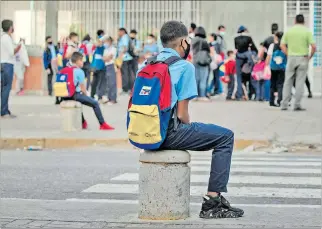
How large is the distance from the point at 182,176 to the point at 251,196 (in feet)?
7.92

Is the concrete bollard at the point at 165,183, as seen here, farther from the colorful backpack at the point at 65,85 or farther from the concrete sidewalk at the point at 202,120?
the colorful backpack at the point at 65,85

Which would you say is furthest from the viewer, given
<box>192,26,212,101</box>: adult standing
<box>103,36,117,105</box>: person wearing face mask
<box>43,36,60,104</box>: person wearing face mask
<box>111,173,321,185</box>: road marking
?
<box>43,36,60,104</box>: person wearing face mask

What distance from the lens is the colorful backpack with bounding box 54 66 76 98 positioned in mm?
17203

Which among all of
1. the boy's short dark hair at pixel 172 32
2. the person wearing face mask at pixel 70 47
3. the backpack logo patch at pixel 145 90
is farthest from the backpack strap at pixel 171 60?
the person wearing face mask at pixel 70 47

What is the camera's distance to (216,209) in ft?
26.8

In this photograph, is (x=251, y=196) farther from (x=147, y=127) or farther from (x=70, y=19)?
(x=70, y=19)

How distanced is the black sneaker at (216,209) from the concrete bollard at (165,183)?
0.28 m

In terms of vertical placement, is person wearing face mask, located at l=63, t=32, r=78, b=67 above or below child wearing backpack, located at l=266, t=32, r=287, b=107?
above

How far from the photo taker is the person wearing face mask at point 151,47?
28.1 metres

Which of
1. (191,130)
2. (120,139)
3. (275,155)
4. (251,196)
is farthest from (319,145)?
(191,130)

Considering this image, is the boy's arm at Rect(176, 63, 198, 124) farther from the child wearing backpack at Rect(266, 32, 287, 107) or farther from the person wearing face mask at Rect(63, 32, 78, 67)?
the person wearing face mask at Rect(63, 32, 78, 67)

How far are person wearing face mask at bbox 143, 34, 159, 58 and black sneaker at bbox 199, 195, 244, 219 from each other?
A: 19728 millimetres

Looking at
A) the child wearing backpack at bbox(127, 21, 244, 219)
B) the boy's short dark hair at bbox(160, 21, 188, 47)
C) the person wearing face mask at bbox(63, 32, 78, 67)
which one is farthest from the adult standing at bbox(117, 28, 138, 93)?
the child wearing backpack at bbox(127, 21, 244, 219)

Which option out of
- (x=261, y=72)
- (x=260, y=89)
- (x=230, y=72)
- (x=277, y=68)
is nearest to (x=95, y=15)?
(x=230, y=72)
